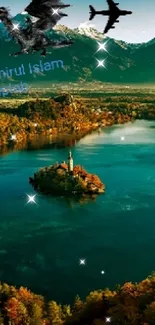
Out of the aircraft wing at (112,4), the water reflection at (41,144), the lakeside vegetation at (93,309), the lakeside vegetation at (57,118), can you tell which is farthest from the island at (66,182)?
the aircraft wing at (112,4)

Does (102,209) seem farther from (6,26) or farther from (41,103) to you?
(41,103)

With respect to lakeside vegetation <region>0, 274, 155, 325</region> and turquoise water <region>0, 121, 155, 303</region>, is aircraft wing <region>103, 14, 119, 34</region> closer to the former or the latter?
lakeside vegetation <region>0, 274, 155, 325</region>

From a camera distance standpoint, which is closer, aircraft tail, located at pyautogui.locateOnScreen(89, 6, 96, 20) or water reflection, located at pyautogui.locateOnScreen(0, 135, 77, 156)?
aircraft tail, located at pyautogui.locateOnScreen(89, 6, 96, 20)

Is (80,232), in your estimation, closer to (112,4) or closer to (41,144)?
(112,4)

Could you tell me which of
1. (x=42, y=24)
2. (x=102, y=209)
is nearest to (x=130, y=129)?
(x=102, y=209)

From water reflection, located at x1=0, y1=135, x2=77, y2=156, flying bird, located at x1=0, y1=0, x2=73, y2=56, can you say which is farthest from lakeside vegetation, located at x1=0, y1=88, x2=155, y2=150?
flying bird, located at x1=0, y1=0, x2=73, y2=56

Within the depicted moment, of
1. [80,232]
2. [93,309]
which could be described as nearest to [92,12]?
[93,309]
